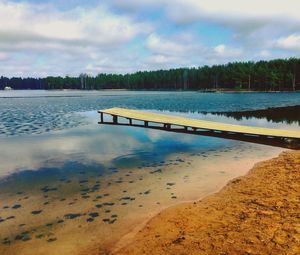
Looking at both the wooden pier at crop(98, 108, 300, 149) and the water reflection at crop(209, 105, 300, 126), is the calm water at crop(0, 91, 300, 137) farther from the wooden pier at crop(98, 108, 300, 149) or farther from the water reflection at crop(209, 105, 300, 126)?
the wooden pier at crop(98, 108, 300, 149)

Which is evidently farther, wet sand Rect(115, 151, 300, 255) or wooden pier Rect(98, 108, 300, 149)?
wooden pier Rect(98, 108, 300, 149)

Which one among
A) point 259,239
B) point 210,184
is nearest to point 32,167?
point 210,184

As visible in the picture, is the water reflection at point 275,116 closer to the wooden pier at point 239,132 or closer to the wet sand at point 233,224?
the wooden pier at point 239,132

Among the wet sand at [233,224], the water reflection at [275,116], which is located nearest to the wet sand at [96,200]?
the wet sand at [233,224]

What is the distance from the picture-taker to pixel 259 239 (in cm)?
712

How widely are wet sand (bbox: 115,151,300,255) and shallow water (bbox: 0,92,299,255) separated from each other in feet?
2.57

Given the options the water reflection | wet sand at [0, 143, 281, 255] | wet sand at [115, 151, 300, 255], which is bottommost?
the water reflection

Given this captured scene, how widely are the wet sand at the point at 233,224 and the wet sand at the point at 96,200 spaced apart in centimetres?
66

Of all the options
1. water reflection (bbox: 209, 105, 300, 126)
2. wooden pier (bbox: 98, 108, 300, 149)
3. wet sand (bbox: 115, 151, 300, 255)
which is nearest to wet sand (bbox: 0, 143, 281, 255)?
wet sand (bbox: 115, 151, 300, 255)

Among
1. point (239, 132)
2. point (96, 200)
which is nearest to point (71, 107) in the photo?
point (239, 132)

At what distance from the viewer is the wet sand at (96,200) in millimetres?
8023

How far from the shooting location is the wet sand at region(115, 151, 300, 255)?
6930 millimetres

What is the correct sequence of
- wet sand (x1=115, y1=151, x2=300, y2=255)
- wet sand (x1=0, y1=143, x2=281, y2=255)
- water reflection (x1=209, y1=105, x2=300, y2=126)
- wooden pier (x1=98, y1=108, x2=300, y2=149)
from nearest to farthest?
wet sand (x1=115, y1=151, x2=300, y2=255)
wet sand (x1=0, y1=143, x2=281, y2=255)
wooden pier (x1=98, y1=108, x2=300, y2=149)
water reflection (x1=209, y1=105, x2=300, y2=126)

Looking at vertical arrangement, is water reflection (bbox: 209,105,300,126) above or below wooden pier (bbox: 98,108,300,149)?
below
